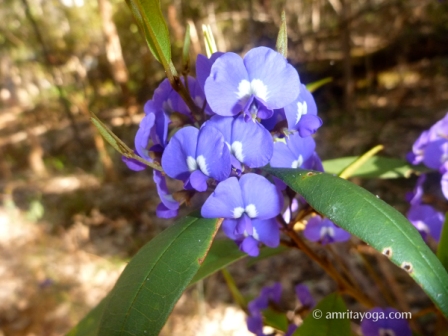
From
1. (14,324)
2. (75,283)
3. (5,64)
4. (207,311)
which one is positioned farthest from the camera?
(5,64)

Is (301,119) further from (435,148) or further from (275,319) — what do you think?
(275,319)

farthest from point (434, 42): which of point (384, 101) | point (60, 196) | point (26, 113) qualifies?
point (26, 113)

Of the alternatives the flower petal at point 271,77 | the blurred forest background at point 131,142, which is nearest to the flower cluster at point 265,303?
the flower petal at point 271,77

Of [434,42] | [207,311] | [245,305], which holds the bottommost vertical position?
[207,311]

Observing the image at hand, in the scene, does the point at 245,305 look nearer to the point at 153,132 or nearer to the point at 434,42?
the point at 153,132

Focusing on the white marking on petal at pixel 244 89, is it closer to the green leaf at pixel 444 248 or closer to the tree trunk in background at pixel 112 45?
the green leaf at pixel 444 248

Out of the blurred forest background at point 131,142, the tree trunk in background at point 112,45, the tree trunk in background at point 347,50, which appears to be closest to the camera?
the blurred forest background at point 131,142

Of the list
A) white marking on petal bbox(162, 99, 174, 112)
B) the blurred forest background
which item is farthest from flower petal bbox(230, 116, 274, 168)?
the blurred forest background

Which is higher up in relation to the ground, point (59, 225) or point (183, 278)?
point (183, 278)
